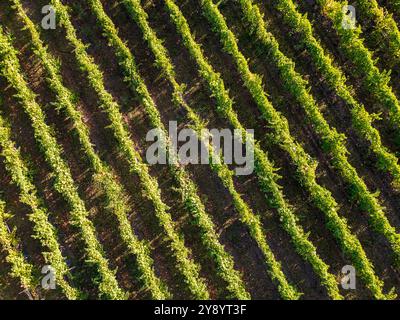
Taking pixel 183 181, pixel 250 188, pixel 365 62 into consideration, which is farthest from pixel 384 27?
pixel 183 181

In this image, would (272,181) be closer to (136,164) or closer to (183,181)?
(183,181)

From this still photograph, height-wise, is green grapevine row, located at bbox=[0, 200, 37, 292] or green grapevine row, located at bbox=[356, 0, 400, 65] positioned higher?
green grapevine row, located at bbox=[356, 0, 400, 65]

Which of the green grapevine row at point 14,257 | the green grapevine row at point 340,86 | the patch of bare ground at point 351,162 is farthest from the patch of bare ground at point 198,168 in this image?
the green grapevine row at point 14,257

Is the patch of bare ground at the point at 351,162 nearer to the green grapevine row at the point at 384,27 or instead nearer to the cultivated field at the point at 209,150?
the cultivated field at the point at 209,150

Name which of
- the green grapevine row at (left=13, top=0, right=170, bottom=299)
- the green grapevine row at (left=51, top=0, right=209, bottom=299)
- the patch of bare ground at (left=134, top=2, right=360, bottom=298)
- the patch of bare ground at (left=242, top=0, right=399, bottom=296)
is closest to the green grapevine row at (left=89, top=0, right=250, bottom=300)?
the green grapevine row at (left=51, top=0, right=209, bottom=299)

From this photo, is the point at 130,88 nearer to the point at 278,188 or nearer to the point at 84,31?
the point at 84,31

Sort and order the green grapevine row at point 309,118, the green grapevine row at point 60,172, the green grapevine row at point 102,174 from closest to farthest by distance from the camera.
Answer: the green grapevine row at point 60,172 < the green grapevine row at point 102,174 < the green grapevine row at point 309,118

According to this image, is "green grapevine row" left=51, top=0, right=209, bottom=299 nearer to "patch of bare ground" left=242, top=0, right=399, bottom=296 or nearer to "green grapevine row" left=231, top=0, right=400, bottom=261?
"green grapevine row" left=231, top=0, right=400, bottom=261
